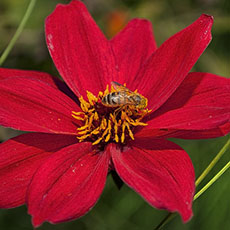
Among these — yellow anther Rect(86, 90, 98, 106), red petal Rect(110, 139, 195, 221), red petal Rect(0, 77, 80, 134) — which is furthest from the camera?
yellow anther Rect(86, 90, 98, 106)

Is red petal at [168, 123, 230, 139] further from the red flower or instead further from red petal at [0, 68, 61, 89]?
red petal at [0, 68, 61, 89]

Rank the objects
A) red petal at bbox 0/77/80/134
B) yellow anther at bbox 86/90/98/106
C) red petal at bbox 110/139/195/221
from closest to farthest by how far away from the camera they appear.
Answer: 1. red petal at bbox 110/139/195/221
2. red petal at bbox 0/77/80/134
3. yellow anther at bbox 86/90/98/106

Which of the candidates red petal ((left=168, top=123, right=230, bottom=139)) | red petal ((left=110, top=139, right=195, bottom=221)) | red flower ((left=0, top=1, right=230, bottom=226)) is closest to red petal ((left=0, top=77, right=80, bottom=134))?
red flower ((left=0, top=1, right=230, bottom=226))

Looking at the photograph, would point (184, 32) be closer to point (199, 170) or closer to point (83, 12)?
point (83, 12)

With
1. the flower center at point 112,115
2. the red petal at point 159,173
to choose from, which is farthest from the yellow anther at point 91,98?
the red petal at point 159,173

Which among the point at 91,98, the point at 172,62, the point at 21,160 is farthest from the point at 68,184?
the point at 172,62

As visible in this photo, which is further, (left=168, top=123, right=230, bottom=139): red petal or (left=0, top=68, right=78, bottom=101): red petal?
(left=0, top=68, right=78, bottom=101): red petal

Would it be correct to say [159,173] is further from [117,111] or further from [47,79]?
[47,79]

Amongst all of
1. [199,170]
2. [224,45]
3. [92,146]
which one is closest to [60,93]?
[92,146]

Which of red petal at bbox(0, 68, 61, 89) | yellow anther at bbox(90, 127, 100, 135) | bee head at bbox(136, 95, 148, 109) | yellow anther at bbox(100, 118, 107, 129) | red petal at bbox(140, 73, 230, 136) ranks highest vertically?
red petal at bbox(140, 73, 230, 136)
